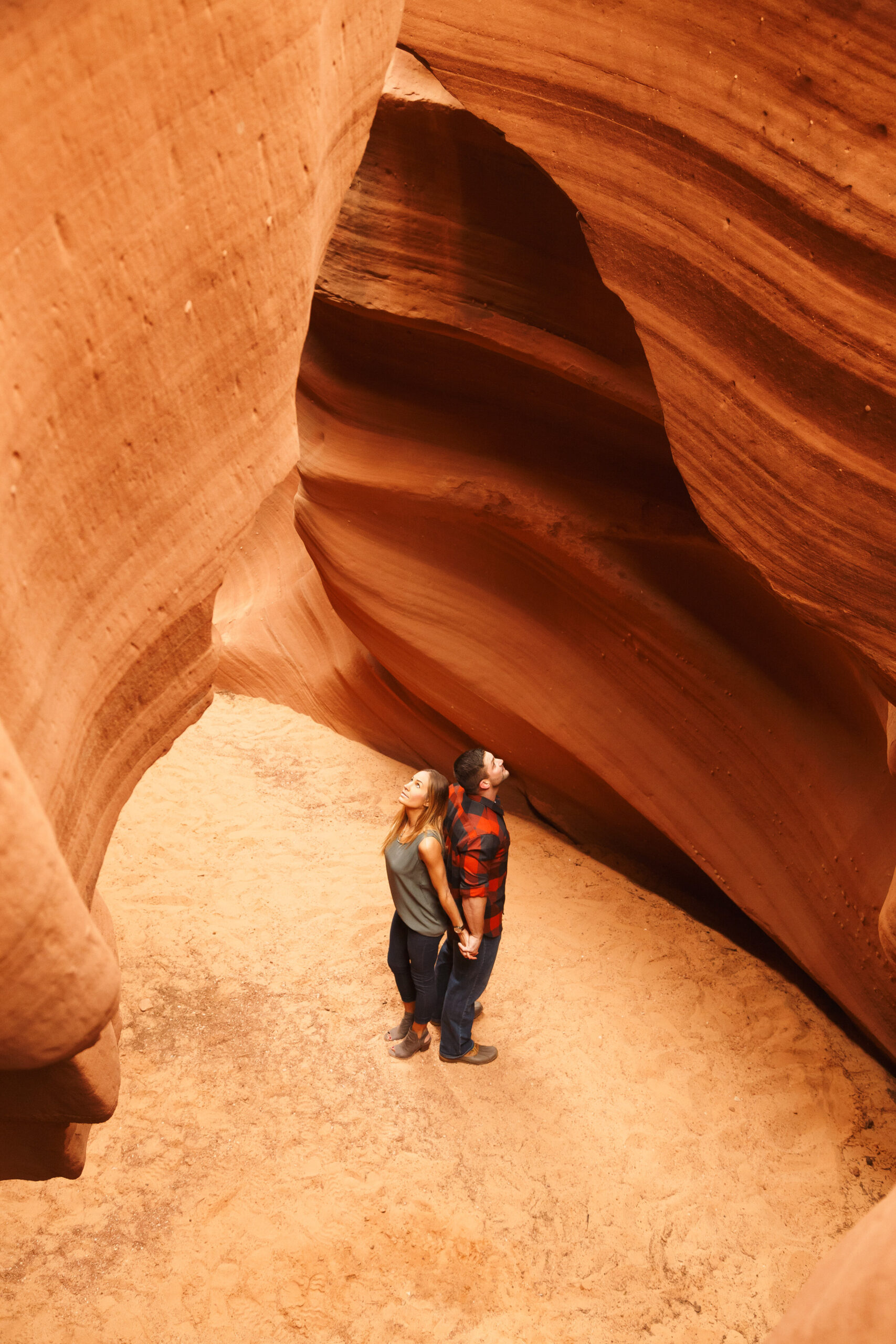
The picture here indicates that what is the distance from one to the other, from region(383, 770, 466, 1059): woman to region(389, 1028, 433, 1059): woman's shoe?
30cm

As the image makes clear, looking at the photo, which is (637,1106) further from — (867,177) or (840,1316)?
(867,177)

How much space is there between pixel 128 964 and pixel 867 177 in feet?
15.7

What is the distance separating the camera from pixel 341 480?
5.69 meters

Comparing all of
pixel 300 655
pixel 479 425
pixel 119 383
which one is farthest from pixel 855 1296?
pixel 300 655

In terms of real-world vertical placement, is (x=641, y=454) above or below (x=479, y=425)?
above

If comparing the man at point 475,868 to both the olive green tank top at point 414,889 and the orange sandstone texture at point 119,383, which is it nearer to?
the olive green tank top at point 414,889

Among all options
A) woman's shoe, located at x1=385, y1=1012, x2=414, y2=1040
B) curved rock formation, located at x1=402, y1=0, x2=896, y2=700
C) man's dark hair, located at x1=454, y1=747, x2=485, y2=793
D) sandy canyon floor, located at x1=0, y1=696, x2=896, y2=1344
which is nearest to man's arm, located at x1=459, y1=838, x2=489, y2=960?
man's dark hair, located at x1=454, y1=747, x2=485, y2=793

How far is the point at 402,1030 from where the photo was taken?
4.92m

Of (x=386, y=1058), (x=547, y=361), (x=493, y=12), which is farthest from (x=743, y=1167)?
(x=493, y=12)

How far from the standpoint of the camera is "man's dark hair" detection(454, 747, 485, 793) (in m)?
4.22

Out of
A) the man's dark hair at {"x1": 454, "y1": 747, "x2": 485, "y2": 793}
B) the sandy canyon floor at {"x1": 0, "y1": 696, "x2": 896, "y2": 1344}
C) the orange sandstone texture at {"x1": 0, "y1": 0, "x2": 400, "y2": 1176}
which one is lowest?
the sandy canyon floor at {"x1": 0, "y1": 696, "x2": 896, "y2": 1344}

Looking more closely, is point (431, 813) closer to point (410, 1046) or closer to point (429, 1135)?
point (410, 1046)

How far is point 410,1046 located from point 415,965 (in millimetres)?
531

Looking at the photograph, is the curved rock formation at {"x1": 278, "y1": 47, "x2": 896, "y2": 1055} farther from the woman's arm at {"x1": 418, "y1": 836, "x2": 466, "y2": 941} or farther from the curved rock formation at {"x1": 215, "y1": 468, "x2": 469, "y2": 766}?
the woman's arm at {"x1": 418, "y1": 836, "x2": 466, "y2": 941}
